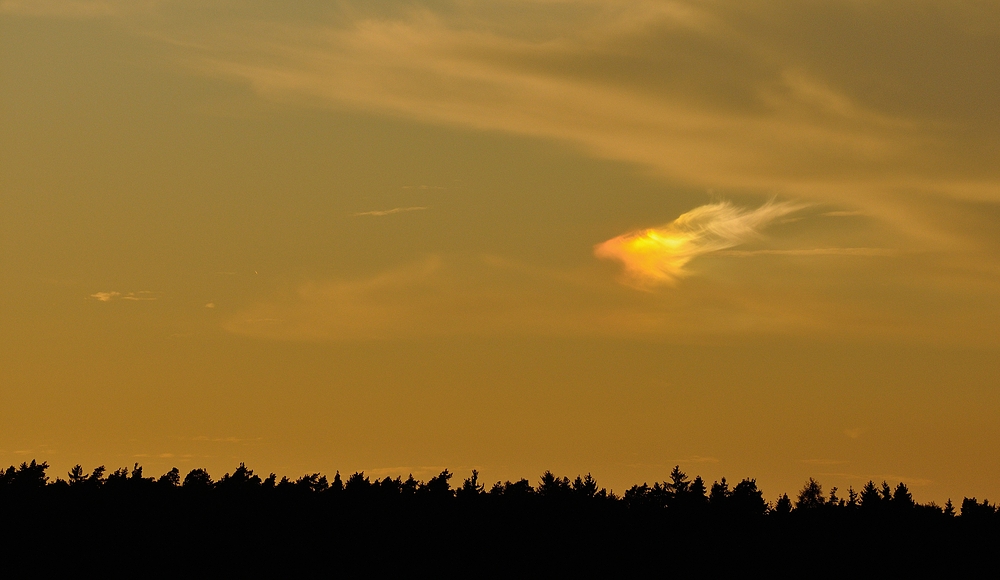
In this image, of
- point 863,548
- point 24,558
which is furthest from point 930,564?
point 24,558

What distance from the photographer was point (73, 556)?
196500 millimetres

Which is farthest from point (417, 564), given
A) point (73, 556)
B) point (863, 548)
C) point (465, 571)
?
point (863, 548)

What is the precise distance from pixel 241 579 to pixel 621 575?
57495mm

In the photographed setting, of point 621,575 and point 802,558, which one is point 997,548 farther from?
point 621,575

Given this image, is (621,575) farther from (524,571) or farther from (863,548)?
(863,548)

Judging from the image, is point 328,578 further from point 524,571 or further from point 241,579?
point 524,571

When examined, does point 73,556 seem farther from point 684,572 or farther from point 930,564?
point 930,564

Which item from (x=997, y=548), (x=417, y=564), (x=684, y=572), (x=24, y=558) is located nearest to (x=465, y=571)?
(x=417, y=564)

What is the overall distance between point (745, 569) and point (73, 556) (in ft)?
338

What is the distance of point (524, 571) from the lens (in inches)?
7859

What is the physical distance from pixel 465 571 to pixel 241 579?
34023 mm

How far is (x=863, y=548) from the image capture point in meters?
198

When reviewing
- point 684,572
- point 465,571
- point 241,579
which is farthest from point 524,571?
point 241,579

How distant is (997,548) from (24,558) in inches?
5911
